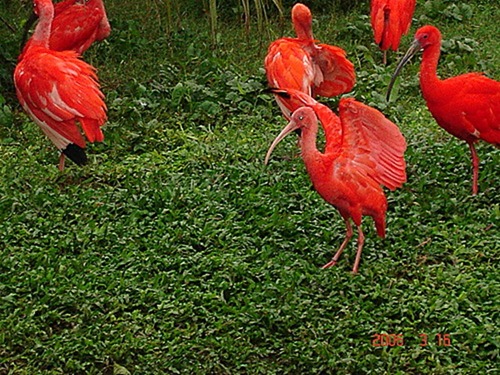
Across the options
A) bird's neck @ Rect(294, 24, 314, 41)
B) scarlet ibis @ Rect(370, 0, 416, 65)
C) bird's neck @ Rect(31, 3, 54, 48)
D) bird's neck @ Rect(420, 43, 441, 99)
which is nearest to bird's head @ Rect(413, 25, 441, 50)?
bird's neck @ Rect(420, 43, 441, 99)

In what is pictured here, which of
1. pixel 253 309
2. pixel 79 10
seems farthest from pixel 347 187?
pixel 79 10

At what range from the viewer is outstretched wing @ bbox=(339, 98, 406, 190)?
4598mm

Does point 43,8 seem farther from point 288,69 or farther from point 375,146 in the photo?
point 375,146

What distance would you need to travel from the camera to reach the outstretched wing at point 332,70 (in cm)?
626

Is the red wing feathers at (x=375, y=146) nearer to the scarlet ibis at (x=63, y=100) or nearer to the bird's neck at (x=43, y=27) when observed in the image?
the scarlet ibis at (x=63, y=100)

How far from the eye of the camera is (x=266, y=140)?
20.5ft

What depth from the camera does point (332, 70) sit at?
6.30 meters

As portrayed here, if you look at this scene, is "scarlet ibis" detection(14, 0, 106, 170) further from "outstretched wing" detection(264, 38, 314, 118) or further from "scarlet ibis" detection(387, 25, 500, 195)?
"scarlet ibis" detection(387, 25, 500, 195)

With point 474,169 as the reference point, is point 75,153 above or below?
below

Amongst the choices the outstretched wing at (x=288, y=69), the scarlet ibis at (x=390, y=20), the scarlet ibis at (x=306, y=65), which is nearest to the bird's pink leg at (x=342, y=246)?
the outstretched wing at (x=288, y=69)

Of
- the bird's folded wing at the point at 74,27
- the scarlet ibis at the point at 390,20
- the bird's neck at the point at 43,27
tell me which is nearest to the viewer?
the bird's neck at the point at 43,27

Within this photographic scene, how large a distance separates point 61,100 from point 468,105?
2.49m
